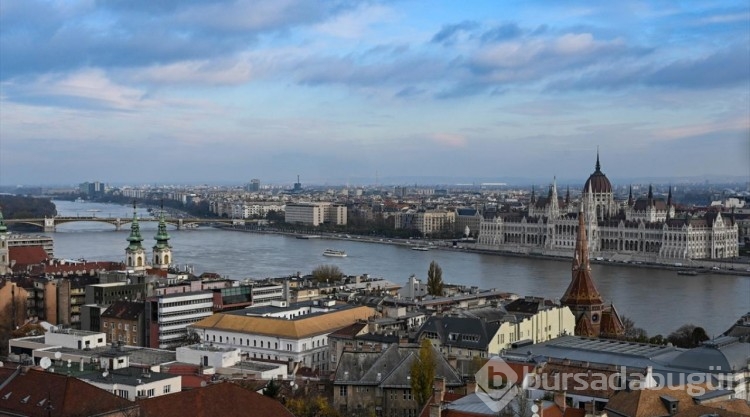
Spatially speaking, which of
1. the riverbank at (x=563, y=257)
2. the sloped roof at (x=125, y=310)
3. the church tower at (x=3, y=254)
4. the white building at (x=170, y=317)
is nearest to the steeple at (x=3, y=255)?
the church tower at (x=3, y=254)

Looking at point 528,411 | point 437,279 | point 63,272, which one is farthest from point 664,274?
point 528,411

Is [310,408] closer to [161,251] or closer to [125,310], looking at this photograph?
[125,310]

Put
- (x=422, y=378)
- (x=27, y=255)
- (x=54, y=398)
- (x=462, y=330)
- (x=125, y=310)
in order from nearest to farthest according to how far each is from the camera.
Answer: (x=54, y=398)
(x=422, y=378)
(x=462, y=330)
(x=125, y=310)
(x=27, y=255)

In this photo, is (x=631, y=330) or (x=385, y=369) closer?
(x=385, y=369)

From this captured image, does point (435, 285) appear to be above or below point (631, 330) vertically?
above

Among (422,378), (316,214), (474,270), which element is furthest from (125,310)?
(316,214)

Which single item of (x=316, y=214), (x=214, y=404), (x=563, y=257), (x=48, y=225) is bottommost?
(x=563, y=257)

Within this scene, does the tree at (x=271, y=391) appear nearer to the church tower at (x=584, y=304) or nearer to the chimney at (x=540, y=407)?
the chimney at (x=540, y=407)
